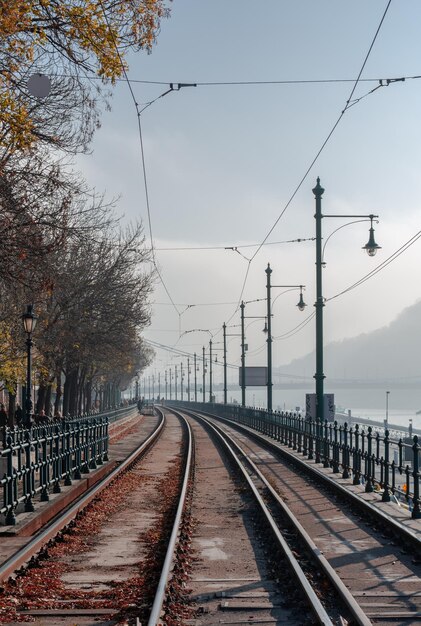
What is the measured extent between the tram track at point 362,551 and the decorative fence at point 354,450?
802 mm

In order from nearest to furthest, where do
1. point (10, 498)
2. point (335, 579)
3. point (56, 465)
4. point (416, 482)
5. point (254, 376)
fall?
point (335, 579) < point (10, 498) < point (416, 482) < point (56, 465) < point (254, 376)

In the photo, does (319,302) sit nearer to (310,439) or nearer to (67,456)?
(310,439)

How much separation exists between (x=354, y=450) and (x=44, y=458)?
26.9 feet

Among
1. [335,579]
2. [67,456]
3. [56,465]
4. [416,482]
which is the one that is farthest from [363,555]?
→ [67,456]

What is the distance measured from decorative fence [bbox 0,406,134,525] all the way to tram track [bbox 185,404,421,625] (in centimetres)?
446

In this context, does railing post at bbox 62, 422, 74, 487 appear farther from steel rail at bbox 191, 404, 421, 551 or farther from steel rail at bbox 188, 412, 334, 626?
steel rail at bbox 191, 404, 421, 551

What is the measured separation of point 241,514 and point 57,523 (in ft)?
14.7

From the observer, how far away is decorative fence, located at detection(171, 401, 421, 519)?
662 inches

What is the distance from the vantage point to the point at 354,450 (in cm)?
2191

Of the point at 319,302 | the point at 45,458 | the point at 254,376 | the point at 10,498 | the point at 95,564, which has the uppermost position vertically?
the point at 319,302

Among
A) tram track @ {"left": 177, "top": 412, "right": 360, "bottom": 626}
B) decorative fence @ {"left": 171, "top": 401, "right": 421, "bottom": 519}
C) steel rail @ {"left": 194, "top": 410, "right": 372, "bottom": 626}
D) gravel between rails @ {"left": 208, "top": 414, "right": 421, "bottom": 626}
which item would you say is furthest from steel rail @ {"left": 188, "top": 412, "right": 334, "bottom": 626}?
decorative fence @ {"left": 171, "top": 401, "right": 421, "bottom": 519}

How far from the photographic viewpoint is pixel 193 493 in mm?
21547

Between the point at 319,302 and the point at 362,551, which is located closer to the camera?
the point at 362,551

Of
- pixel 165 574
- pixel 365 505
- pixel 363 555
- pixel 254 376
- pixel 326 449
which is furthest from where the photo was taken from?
pixel 254 376
